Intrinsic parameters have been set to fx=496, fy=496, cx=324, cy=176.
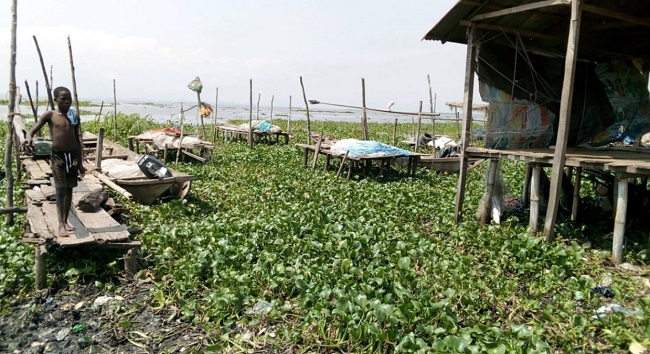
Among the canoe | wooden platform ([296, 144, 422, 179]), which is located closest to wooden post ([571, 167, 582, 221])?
wooden platform ([296, 144, 422, 179])

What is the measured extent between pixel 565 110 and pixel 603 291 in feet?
7.63

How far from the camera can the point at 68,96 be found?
5.29 m

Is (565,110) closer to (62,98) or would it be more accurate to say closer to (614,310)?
(614,310)

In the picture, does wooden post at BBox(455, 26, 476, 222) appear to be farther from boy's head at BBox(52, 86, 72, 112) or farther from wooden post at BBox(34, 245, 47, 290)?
wooden post at BBox(34, 245, 47, 290)

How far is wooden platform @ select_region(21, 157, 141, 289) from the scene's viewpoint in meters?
5.04

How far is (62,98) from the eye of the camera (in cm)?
522

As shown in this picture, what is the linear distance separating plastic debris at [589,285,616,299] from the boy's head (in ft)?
19.0

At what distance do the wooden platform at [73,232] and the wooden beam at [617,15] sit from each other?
6178 mm

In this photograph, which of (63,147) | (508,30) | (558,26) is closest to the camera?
(63,147)

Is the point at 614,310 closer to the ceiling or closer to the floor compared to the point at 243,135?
closer to the floor

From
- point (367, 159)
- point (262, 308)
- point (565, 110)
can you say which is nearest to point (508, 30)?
point (565, 110)

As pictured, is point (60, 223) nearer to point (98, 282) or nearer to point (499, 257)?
point (98, 282)

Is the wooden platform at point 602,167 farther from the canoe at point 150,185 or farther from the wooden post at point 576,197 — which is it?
the canoe at point 150,185

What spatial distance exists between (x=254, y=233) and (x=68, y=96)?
265 centimetres
